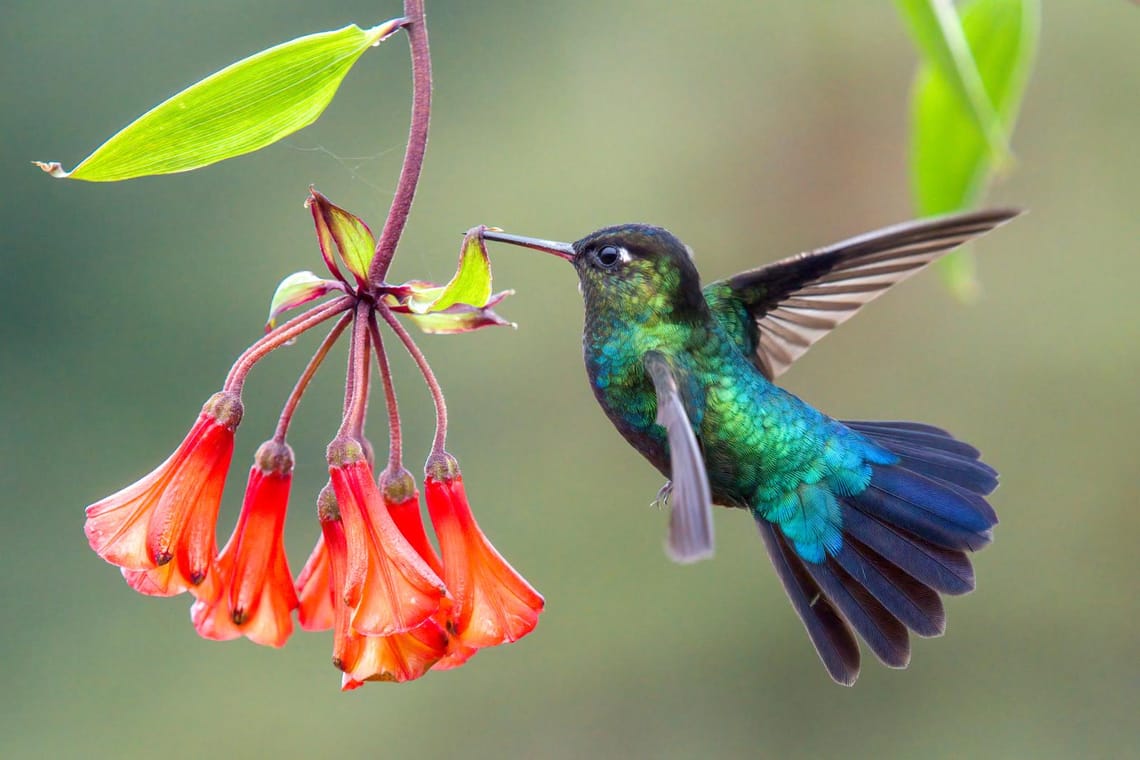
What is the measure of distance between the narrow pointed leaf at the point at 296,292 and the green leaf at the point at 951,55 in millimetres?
519

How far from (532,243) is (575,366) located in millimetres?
3065

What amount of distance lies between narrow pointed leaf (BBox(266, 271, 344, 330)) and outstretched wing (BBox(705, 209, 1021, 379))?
0.48 metres

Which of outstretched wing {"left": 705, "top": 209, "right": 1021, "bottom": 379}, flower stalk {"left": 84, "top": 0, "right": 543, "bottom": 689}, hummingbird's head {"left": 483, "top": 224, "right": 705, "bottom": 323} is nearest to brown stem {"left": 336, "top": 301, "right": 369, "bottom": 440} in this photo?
flower stalk {"left": 84, "top": 0, "right": 543, "bottom": 689}

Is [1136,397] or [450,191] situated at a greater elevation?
[450,191]

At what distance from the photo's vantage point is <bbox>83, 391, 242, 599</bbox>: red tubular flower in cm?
101

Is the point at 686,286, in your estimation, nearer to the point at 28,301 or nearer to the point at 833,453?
the point at 833,453

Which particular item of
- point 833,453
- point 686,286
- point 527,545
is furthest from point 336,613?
point 527,545

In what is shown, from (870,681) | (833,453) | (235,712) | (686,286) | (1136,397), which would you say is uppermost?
(1136,397)

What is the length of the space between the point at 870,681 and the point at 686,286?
3.22 metres

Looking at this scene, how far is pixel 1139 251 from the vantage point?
12.9 feet

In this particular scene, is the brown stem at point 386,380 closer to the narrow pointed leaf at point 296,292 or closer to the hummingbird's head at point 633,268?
the narrow pointed leaf at point 296,292

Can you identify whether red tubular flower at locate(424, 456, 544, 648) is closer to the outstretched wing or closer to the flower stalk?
the flower stalk

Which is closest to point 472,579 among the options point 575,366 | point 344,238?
point 344,238

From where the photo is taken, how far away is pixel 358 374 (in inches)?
38.2
